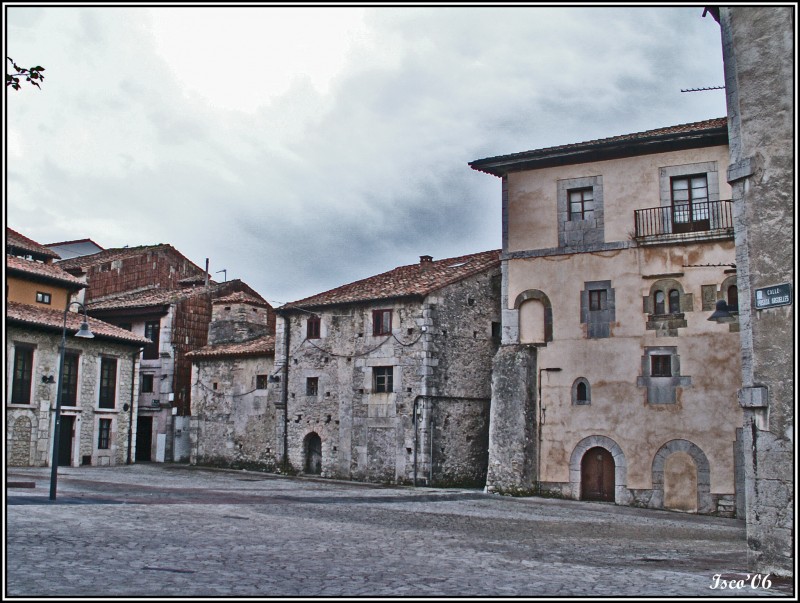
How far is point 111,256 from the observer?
159 feet

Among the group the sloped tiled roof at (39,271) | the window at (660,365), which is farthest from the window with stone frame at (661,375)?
the sloped tiled roof at (39,271)

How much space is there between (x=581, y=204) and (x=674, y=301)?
429cm

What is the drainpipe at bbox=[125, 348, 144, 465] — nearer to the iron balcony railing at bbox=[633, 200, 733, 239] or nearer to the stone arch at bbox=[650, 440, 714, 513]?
the stone arch at bbox=[650, 440, 714, 513]

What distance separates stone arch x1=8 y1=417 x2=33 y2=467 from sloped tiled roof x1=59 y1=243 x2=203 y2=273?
1647 centimetres

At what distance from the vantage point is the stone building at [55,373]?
106ft

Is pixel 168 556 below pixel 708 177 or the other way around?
below

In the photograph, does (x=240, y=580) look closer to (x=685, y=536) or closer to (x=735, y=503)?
(x=685, y=536)

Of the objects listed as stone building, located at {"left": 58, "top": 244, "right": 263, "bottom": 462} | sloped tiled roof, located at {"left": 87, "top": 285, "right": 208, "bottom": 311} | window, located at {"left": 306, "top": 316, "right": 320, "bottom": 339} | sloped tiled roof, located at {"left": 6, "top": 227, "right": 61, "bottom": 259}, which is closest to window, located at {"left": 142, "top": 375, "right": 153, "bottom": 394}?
stone building, located at {"left": 58, "top": 244, "right": 263, "bottom": 462}

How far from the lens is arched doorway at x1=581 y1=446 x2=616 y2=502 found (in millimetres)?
25328

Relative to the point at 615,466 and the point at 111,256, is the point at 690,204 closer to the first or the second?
the point at 615,466

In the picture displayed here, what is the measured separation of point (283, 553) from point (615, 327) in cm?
1634

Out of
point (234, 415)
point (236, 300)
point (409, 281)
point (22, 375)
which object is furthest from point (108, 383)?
point (409, 281)

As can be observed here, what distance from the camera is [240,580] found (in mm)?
9414

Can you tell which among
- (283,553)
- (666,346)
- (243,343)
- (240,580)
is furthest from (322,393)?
(240,580)
